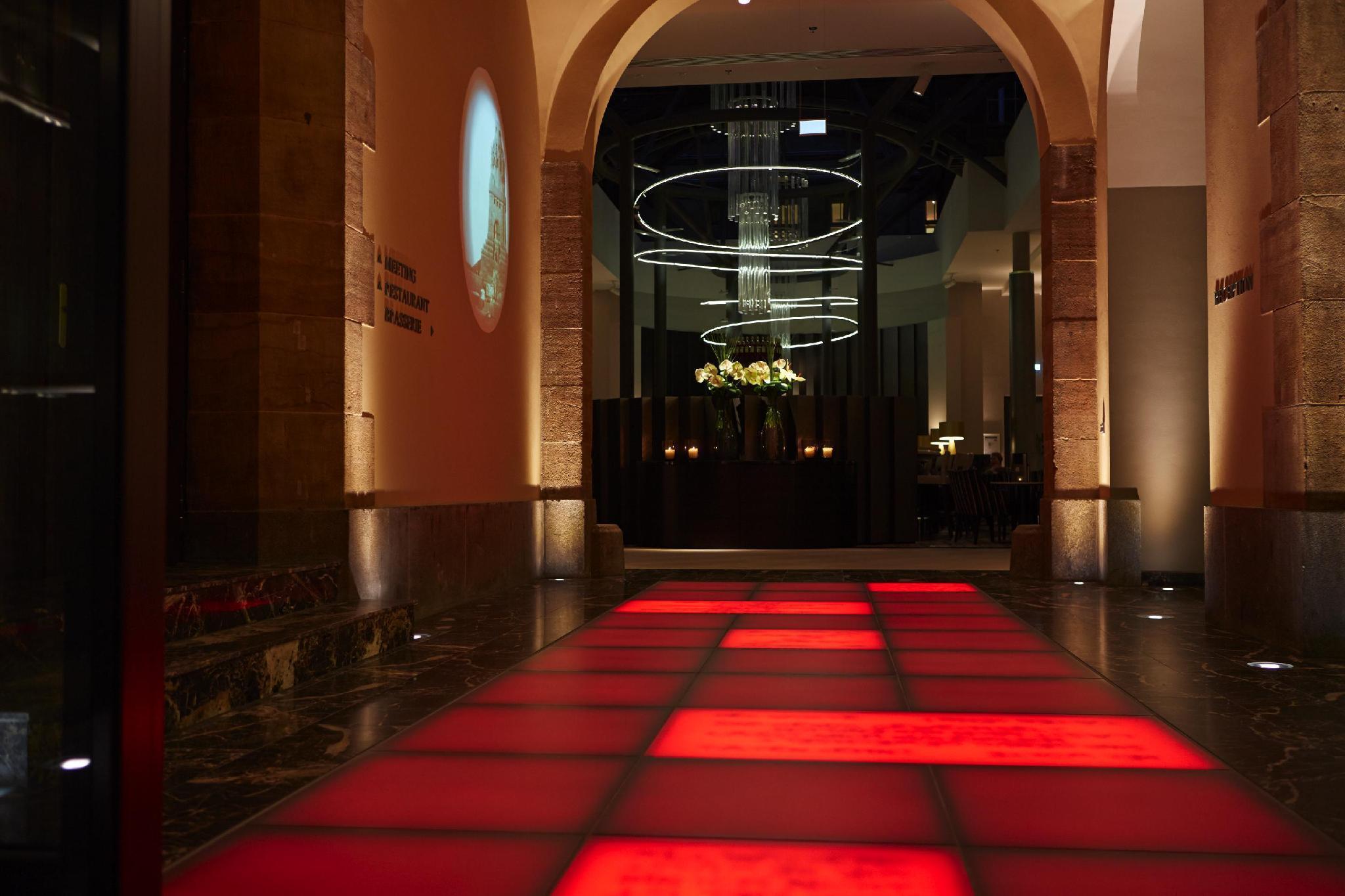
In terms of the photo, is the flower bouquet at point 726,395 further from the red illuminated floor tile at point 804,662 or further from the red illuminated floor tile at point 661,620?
the red illuminated floor tile at point 804,662

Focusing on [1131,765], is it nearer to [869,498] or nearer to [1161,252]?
[1161,252]

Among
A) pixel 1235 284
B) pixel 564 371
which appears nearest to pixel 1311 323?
pixel 1235 284

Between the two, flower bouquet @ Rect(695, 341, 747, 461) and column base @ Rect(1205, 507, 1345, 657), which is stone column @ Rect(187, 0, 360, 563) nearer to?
column base @ Rect(1205, 507, 1345, 657)

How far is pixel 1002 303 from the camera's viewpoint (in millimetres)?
21906

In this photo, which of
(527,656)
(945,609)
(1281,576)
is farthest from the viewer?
(945,609)

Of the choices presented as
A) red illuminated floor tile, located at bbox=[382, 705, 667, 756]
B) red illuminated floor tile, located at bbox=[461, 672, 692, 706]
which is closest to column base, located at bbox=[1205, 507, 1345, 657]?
red illuminated floor tile, located at bbox=[461, 672, 692, 706]

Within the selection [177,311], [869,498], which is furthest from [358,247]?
[869,498]

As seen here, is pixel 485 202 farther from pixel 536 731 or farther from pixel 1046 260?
pixel 536 731

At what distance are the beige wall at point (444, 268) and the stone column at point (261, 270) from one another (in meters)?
0.33

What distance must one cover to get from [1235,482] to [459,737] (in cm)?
369

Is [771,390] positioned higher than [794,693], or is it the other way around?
[771,390]

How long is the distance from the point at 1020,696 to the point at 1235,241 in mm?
2645

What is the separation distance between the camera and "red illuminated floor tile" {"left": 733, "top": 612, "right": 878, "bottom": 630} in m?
5.33

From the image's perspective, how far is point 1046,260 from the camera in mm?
8109
